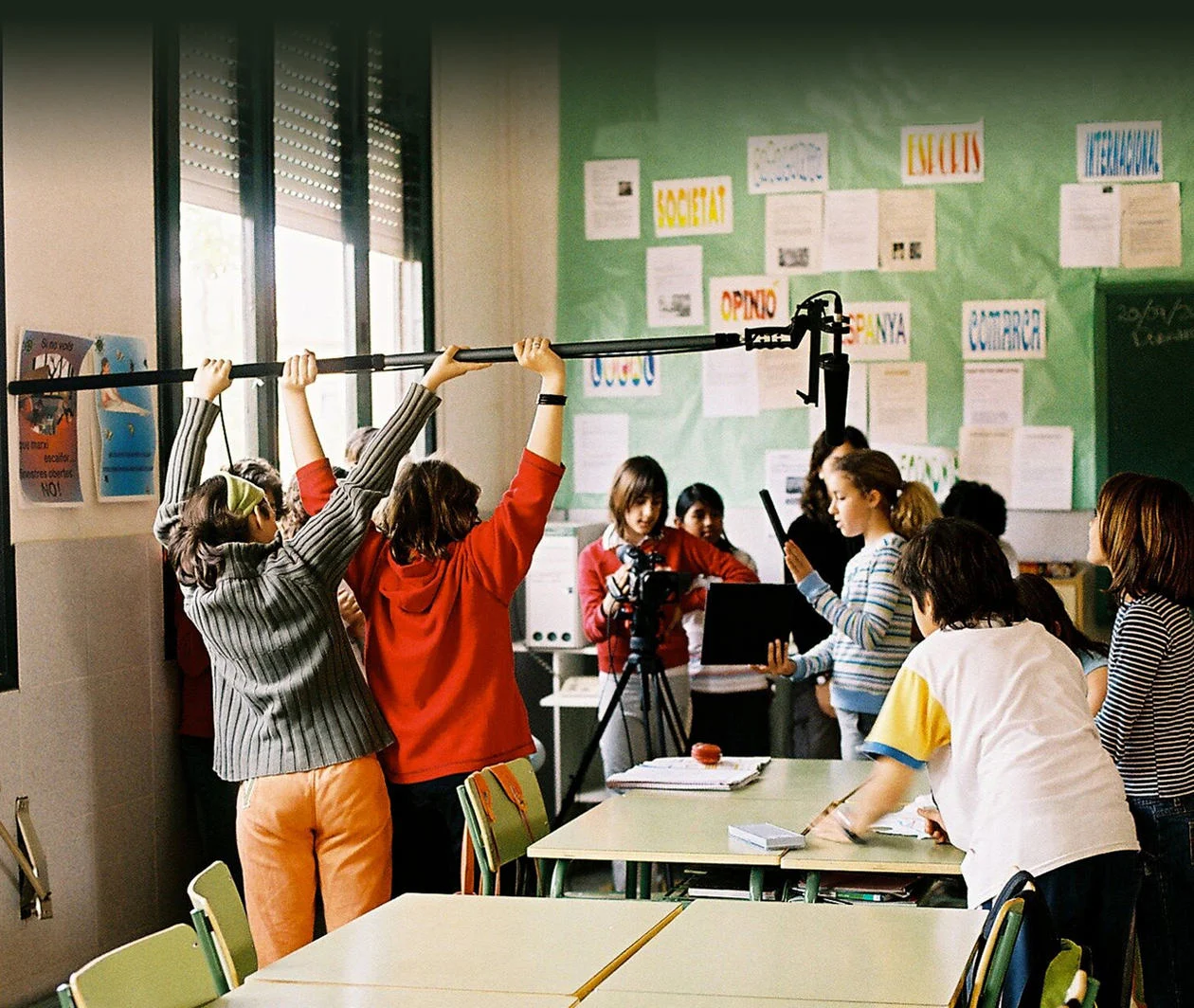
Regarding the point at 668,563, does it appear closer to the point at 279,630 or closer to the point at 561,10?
the point at 279,630

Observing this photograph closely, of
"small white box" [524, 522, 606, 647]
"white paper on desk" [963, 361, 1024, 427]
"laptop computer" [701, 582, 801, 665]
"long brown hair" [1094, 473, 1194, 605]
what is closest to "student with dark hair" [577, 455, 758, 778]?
"laptop computer" [701, 582, 801, 665]

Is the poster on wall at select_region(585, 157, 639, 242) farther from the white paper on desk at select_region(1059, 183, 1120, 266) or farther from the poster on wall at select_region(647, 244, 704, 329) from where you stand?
the white paper on desk at select_region(1059, 183, 1120, 266)

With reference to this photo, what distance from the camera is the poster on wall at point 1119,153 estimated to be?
5.59 metres

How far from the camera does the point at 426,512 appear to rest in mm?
3205

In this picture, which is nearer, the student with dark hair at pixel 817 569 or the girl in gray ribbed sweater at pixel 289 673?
the girl in gray ribbed sweater at pixel 289 673

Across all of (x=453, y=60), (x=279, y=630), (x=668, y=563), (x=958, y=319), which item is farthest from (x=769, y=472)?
(x=453, y=60)

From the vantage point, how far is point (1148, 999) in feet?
9.30

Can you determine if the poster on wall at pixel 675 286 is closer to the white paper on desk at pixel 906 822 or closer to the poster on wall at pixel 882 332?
the poster on wall at pixel 882 332

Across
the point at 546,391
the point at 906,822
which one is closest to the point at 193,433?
the point at 546,391

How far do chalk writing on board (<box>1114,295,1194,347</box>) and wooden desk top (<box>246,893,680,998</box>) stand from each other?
399 cm

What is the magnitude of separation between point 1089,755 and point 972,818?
214 millimetres

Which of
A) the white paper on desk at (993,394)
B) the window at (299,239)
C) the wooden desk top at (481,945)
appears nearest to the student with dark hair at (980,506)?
the white paper on desk at (993,394)

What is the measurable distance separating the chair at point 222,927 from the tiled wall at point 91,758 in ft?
4.41

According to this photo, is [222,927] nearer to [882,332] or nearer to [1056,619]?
[1056,619]
